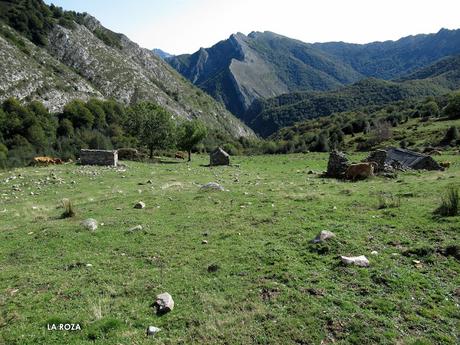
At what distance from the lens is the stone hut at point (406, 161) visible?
99.3ft

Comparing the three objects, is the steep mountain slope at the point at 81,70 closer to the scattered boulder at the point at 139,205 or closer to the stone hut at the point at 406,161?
the scattered boulder at the point at 139,205

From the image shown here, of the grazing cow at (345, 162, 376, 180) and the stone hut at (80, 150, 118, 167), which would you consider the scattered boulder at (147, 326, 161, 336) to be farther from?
the stone hut at (80, 150, 118, 167)

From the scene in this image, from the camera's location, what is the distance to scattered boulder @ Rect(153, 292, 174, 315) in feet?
25.1

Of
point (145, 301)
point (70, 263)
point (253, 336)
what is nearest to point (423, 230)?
point (253, 336)

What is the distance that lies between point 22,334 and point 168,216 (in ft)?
27.5

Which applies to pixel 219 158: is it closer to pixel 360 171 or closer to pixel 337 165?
pixel 337 165

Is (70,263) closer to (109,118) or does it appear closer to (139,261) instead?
(139,261)

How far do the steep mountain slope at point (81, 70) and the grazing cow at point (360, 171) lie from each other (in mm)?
85035

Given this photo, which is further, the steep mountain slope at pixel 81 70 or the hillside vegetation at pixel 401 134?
the steep mountain slope at pixel 81 70

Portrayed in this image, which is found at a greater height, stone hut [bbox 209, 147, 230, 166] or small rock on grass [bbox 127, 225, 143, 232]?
stone hut [bbox 209, 147, 230, 166]

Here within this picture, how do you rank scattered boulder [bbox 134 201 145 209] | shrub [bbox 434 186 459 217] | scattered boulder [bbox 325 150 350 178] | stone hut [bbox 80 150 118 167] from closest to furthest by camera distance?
1. shrub [bbox 434 186 459 217]
2. scattered boulder [bbox 134 201 145 209]
3. scattered boulder [bbox 325 150 350 178]
4. stone hut [bbox 80 150 118 167]

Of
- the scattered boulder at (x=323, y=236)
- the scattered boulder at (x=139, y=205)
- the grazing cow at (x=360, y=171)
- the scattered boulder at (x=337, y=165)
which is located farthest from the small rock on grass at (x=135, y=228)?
the scattered boulder at (x=337, y=165)

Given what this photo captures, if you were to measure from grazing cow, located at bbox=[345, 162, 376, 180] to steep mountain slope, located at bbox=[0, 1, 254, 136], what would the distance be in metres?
85.0

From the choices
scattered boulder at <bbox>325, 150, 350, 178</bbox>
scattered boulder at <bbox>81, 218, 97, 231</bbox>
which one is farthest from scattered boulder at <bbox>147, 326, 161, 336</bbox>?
scattered boulder at <bbox>325, 150, 350, 178</bbox>
